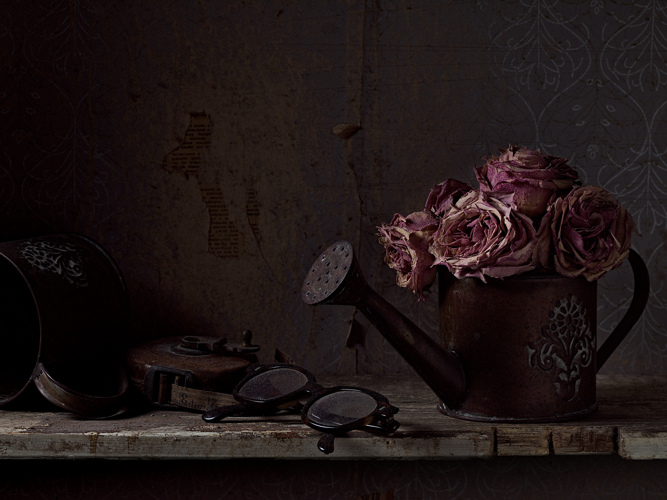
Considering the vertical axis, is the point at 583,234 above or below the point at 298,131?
below

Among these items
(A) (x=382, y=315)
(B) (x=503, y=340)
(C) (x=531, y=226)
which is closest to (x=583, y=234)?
(C) (x=531, y=226)

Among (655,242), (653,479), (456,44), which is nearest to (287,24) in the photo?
(456,44)

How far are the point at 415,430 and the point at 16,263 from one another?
63cm

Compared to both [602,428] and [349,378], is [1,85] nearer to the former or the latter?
[349,378]

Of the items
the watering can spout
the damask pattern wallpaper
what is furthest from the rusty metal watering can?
the damask pattern wallpaper

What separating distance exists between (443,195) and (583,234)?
21 cm

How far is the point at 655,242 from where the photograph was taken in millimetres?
1195

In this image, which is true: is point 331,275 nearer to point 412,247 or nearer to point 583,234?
point 412,247

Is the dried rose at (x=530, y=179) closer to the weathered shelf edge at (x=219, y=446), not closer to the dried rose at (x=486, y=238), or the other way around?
the dried rose at (x=486, y=238)

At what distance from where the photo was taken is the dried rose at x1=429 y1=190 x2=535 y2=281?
830 millimetres

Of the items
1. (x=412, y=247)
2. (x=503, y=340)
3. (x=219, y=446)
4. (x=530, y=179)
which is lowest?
(x=219, y=446)

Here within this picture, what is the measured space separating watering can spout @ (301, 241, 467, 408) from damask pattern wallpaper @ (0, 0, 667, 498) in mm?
309

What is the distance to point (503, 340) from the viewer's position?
2.89 ft

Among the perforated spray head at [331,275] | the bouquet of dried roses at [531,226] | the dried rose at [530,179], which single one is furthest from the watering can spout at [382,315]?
the dried rose at [530,179]
